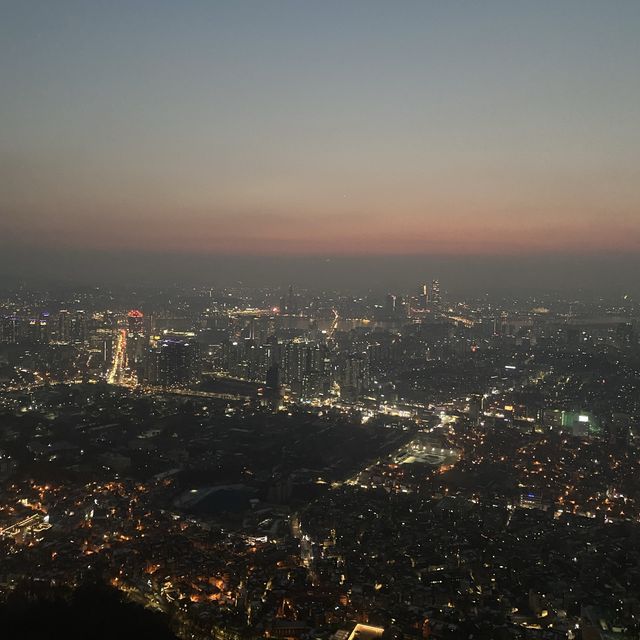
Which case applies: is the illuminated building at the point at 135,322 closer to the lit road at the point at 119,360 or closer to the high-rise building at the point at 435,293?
the lit road at the point at 119,360

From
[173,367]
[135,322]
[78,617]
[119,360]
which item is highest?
[135,322]

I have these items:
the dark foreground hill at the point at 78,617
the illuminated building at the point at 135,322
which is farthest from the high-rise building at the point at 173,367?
the dark foreground hill at the point at 78,617

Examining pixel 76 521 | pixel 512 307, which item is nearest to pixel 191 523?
pixel 76 521

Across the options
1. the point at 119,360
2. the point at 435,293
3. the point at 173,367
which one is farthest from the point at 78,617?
the point at 435,293

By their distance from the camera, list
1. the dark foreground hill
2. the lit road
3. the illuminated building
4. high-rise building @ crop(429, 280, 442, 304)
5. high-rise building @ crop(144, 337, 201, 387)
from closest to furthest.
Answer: the dark foreground hill, high-rise building @ crop(144, 337, 201, 387), the lit road, the illuminated building, high-rise building @ crop(429, 280, 442, 304)

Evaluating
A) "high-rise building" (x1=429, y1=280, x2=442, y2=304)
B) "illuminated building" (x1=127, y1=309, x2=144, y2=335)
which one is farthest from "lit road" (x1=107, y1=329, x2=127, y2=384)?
"high-rise building" (x1=429, y1=280, x2=442, y2=304)

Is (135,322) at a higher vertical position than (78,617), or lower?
higher

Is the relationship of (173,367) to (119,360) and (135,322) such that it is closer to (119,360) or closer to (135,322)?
(119,360)

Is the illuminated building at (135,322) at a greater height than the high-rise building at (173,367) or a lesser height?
greater

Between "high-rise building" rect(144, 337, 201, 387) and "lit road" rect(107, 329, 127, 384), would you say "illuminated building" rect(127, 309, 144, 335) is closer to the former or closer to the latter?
"lit road" rect(107, 329, 127, 384)

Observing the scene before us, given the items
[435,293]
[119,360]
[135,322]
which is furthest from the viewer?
[435,293]

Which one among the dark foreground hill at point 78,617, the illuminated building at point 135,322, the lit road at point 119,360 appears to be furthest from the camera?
the illuminated building at point 135,322
